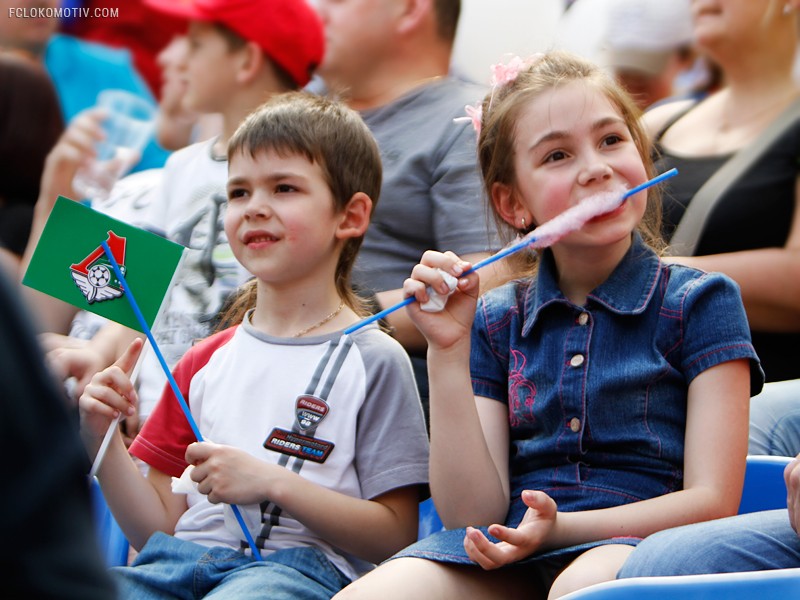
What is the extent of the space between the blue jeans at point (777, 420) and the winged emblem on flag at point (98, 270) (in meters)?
1.13

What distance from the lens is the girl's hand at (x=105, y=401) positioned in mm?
2035

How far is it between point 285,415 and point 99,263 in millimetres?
402

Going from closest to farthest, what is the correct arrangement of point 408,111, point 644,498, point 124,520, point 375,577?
1. point 375,577
2. point 644,498
3. point 124,520
4. point 408,111

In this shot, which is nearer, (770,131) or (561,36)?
(770,131)

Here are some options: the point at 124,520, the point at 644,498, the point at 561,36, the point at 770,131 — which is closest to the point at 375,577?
the point at 644,498

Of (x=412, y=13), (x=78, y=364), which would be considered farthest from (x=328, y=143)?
(x=412, y=13)

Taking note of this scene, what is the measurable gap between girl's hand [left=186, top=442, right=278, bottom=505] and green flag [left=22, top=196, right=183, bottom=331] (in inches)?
11.4

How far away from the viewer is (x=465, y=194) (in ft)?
8.43

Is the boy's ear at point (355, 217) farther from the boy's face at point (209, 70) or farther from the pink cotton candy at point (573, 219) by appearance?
the boy's face at point (209, 70)

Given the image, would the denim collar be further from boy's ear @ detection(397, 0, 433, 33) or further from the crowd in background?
boy's ear @ detection(397, 0, 433, 33)

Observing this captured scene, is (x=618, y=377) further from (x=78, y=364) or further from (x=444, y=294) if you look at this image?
(x=78, y=364)

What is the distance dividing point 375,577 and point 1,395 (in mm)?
1056

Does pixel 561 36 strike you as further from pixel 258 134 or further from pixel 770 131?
pixel 258 134

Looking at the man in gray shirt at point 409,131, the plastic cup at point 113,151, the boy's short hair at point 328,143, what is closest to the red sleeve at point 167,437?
the boy's short hair at point 328,143
